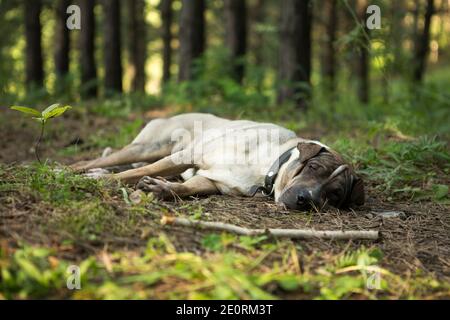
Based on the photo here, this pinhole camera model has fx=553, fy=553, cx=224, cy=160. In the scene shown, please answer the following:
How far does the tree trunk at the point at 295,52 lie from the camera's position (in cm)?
1078

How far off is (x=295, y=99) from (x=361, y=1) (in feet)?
29.1

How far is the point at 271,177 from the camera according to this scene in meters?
5.26

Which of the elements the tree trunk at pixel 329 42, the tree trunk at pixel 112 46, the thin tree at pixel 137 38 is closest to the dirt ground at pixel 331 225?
the tree trunk at pixel 329 42

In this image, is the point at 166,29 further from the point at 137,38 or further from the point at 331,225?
the point at 331,225

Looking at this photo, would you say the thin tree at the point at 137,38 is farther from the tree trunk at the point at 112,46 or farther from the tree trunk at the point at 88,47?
the tree trunk at the point at 112,46

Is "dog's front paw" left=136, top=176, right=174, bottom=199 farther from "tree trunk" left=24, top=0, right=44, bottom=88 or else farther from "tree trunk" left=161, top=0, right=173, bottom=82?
"tree trunk" left=161, top=0, right=173, bottom=82

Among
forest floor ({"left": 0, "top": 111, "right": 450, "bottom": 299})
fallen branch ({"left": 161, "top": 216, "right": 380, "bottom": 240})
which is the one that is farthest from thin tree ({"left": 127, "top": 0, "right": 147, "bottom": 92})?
fallen branch ({"left": 161, "top": 216, "right": 380, "bottom": 240})

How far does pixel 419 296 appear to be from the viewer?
3.39 m

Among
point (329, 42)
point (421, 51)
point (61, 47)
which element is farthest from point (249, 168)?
point (61, 47)

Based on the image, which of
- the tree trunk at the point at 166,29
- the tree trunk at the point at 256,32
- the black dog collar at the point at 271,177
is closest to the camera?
the black dog collar at the point at 271,177

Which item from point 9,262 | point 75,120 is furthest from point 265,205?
point 75,120

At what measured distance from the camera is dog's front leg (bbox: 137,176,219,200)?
4812 mm

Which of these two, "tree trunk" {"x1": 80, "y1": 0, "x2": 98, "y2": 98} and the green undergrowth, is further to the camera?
"tree trunk" {"x1": 80, "y1": 0, "x2": 98, "y2": 98}
